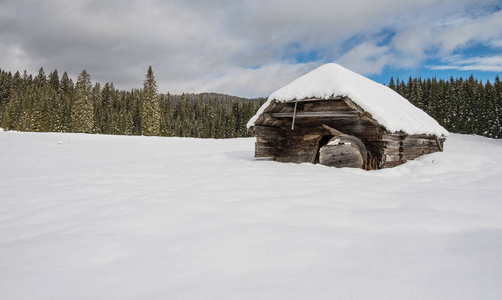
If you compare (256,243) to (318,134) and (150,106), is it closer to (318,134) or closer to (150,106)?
(318,134)

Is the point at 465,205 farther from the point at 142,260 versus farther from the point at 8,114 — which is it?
the point at 8,114

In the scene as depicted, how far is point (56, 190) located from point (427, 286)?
604 cm

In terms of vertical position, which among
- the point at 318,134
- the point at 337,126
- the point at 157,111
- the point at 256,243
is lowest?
the point at 256,243

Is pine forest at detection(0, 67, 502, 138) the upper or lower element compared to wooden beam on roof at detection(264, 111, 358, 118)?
upper

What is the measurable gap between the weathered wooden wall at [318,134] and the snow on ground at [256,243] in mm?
3828

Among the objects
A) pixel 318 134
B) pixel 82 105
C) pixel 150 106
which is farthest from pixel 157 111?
pixel 318 134

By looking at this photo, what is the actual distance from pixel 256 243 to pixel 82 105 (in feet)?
172

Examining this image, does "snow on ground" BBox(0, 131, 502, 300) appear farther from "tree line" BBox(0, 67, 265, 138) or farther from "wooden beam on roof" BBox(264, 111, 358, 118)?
"tree line" BBox(0, 67, 265, 138)

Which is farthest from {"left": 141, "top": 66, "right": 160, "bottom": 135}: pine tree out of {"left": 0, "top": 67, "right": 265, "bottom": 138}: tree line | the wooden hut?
the wooden hut

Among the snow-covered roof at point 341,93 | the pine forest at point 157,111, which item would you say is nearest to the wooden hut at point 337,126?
the snow-covered roof at point 341,93

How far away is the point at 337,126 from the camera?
378 inches

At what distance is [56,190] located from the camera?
5215 millimetres

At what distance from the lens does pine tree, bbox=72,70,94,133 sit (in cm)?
4553

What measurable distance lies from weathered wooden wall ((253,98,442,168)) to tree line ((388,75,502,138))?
4966 cm
